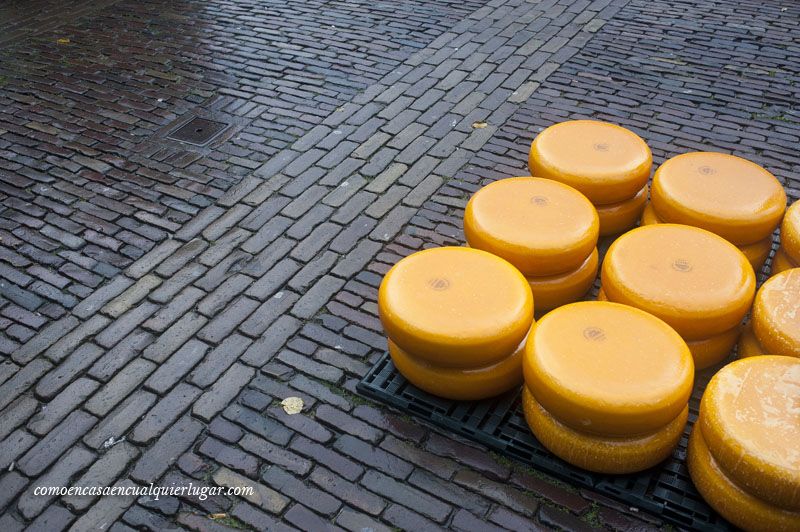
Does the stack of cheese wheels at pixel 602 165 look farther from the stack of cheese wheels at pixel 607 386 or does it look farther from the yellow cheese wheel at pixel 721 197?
the stack of cheese wheels at pixel 607 386

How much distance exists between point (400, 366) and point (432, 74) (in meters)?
4.55

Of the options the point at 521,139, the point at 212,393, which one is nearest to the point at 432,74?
the point at 521,139

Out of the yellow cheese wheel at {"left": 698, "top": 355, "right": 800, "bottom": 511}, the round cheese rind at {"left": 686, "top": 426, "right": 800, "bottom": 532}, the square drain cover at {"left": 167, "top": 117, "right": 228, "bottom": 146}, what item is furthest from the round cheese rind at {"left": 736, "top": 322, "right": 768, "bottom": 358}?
the square drain cover at {"left": 167, "top": 117, "right": 228, "bottom": 146}

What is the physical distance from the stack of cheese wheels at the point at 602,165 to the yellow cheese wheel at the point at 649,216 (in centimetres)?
10

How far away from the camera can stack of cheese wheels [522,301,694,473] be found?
341cm

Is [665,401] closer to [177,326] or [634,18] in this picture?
[177,326]

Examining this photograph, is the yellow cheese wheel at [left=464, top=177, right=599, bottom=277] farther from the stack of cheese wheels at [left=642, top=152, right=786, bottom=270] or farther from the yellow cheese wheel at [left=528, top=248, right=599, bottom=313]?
the stack of cheese wheels at [left=642, top=152, right=786, bottom=270]

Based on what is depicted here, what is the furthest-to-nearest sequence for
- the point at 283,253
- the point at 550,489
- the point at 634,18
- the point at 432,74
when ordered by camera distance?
the point at 634,18 < the point at 432,74 < the point at 283,253 < the point at 550,489

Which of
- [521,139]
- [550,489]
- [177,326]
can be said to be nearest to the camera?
[550,489]

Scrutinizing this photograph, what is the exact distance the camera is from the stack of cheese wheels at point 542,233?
430 centimetres

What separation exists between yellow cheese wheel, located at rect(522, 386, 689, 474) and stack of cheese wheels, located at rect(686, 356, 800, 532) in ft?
0.48

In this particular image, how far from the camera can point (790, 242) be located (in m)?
4.38

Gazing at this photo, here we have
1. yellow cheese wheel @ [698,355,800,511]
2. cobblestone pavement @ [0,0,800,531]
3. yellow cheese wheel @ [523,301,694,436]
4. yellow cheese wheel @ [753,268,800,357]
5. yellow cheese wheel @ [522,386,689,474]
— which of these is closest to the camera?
yellow cheese wheel @ [698,355,800,511]

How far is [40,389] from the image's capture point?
4387 millimetres
